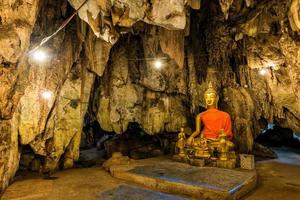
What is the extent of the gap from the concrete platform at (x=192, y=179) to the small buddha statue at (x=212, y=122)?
1.78 metres

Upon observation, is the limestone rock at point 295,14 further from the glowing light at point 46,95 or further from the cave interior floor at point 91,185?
the glowing light at point 46,95

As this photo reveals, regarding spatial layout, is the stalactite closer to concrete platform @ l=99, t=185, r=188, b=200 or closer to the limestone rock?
the limestone rock

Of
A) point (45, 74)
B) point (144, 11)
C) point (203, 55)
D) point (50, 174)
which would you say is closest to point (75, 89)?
point (45, 74)

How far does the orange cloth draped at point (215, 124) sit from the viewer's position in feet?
28.2

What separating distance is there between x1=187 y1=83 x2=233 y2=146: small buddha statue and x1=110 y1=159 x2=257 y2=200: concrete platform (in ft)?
5.85

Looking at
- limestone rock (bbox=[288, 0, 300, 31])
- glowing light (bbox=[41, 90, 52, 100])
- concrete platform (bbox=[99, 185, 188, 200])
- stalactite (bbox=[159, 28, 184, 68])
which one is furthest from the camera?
stalactite (bbox=[159, 28, 184, 68])

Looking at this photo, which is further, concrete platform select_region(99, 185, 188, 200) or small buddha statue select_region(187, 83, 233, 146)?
small buddha statue select_region(187, 83, 233, 146)

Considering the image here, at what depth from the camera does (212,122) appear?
875cm

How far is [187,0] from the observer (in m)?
6.20

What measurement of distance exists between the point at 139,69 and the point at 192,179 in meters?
6.35

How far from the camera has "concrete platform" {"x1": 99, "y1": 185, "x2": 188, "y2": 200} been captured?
A: 198 inches

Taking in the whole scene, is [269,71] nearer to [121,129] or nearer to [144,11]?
[144,11]

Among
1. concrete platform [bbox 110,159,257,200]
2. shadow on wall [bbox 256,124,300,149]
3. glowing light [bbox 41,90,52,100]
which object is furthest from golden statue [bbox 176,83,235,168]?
shadow on wall [bbox 256,124,300,149]

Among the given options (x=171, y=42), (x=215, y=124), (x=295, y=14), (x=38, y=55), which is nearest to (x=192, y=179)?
(x=215, y=124)
